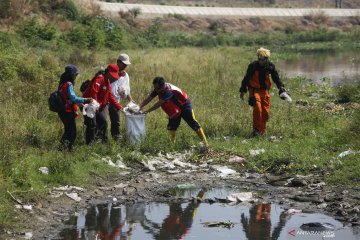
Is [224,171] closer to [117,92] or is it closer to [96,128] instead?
[96,128]

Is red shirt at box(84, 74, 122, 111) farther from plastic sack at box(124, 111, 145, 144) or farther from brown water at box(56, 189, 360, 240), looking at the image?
brown water at box(56, 189, 360, 240)

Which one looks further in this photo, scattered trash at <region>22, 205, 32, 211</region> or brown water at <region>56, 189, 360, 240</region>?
scattered trash at <region>22, 205, 32, 211</region>

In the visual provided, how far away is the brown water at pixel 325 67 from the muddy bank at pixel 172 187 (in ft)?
47.0

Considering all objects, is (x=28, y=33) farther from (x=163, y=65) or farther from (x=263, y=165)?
(x=263, y=165)

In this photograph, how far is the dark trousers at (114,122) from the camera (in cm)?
1208

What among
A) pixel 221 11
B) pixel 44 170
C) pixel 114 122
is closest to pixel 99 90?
pixel 114 122

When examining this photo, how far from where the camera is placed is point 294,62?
120 ft

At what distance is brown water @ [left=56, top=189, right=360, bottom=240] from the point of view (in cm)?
797

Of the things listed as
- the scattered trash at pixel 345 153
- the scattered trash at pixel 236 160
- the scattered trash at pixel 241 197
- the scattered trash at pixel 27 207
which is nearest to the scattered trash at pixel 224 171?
the scattered trash at pixel 236 160

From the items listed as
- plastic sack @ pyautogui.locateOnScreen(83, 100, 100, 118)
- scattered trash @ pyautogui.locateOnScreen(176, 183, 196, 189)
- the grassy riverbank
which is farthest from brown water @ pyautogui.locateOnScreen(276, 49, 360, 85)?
scattered trash @ pyautogui.locateOnScreen(176, 183, 196, 189)

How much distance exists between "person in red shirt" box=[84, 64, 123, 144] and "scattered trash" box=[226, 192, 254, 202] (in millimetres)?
2884

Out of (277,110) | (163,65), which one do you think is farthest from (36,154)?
(163,65)

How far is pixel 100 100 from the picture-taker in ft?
37.8

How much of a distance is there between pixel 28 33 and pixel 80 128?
62.9 ft
